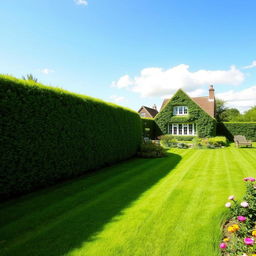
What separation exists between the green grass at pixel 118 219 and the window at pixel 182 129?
21.1 m

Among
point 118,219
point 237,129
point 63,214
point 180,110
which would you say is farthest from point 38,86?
point 237,129

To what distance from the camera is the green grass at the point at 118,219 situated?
2715 millimetres

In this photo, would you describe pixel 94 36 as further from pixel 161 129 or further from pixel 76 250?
pixel 161 129

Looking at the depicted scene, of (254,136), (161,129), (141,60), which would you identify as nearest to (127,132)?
(141,60)

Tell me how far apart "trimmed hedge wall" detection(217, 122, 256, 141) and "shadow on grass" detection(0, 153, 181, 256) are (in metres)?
25.1

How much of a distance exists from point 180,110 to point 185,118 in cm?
170

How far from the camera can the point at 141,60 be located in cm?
1316

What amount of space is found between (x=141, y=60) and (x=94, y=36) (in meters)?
4.50

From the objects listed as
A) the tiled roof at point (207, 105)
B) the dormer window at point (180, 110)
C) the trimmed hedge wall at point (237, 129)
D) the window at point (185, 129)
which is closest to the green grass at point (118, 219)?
the window at point (185, 129)

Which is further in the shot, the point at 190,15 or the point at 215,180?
the point at 190,15

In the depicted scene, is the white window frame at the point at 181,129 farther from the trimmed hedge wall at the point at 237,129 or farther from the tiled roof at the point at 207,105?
the trimmed hedge wall at the point at 237,129

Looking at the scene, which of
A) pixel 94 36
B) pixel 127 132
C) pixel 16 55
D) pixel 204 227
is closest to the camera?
pixel 204 227

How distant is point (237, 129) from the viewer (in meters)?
25.7

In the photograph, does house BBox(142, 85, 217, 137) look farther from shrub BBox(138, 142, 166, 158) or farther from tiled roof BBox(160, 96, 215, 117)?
shrub BBox(138, 142, 166, 158)
